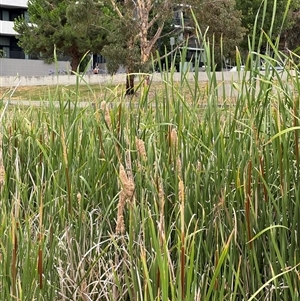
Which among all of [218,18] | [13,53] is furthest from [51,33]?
[218,18]

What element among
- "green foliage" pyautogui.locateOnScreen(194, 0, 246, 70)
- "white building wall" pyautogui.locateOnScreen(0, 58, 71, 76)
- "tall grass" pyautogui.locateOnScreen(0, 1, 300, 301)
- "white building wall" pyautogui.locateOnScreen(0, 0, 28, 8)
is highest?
"white building wall" pyautogui.locateOnScreen(0, 0, 28, 8)

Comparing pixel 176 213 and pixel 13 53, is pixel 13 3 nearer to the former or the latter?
pixel 13 53

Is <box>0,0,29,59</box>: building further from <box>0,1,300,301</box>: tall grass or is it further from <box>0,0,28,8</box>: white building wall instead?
<box>0,1,300,301</box>: tall grass

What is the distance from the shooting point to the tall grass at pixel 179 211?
1279 millimetres

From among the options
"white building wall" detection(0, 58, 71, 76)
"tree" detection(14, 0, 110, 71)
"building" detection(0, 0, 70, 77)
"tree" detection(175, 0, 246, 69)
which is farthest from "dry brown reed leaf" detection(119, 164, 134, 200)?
"white building wall" detection(0, 58, 71, 76)

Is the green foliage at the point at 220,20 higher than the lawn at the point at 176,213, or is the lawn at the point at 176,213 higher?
the green foliage at the point at 220,20

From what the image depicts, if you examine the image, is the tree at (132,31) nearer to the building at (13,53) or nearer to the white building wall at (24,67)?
the building at (13,53)

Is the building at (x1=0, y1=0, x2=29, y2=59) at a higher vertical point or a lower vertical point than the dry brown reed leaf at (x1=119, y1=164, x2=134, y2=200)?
higher

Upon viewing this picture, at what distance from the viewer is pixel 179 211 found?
129cm

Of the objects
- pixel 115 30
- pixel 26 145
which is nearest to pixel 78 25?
pixel 115 30

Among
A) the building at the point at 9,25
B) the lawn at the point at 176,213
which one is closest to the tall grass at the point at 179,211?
the lawn at the point at 176,213

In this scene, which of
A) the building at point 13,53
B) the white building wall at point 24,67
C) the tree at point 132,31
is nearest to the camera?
the tree at point 132,31

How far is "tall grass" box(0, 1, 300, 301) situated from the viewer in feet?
4.20

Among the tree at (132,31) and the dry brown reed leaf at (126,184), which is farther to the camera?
the tree at (132,31)
